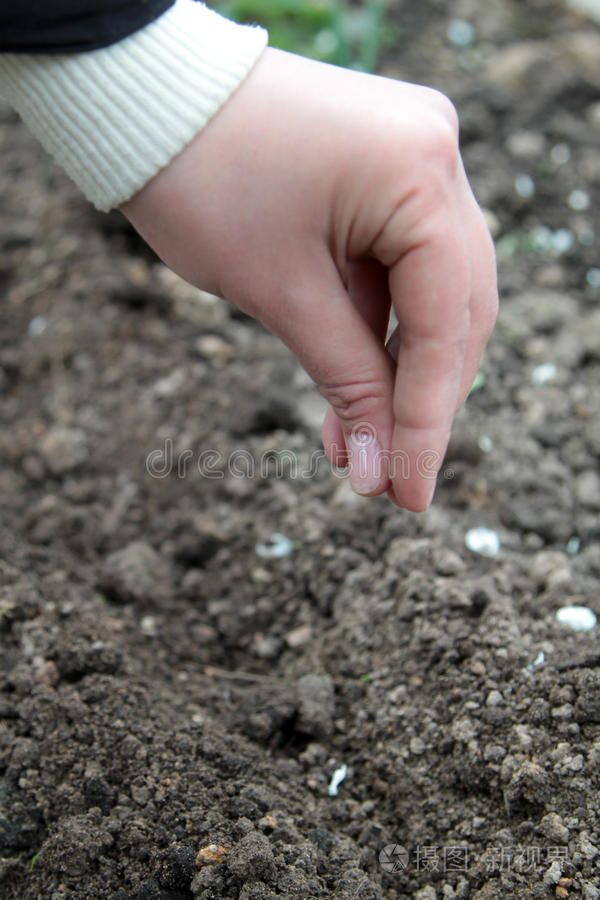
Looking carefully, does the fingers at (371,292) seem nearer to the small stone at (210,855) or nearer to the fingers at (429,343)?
the fingers at (429,343)

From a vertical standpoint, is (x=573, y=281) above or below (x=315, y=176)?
below

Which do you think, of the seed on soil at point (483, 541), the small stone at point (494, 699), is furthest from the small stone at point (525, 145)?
the small stone at point (494, 699)

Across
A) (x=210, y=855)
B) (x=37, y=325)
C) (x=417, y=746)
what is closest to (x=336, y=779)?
(x=417, y=746)

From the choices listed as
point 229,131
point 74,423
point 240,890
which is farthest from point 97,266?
point 240,890

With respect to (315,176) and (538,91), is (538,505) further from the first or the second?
(538,91)

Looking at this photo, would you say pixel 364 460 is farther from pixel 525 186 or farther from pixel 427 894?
pixel 525 186

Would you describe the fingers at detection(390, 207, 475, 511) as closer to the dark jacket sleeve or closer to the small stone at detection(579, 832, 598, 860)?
the dark jacket sleeve
